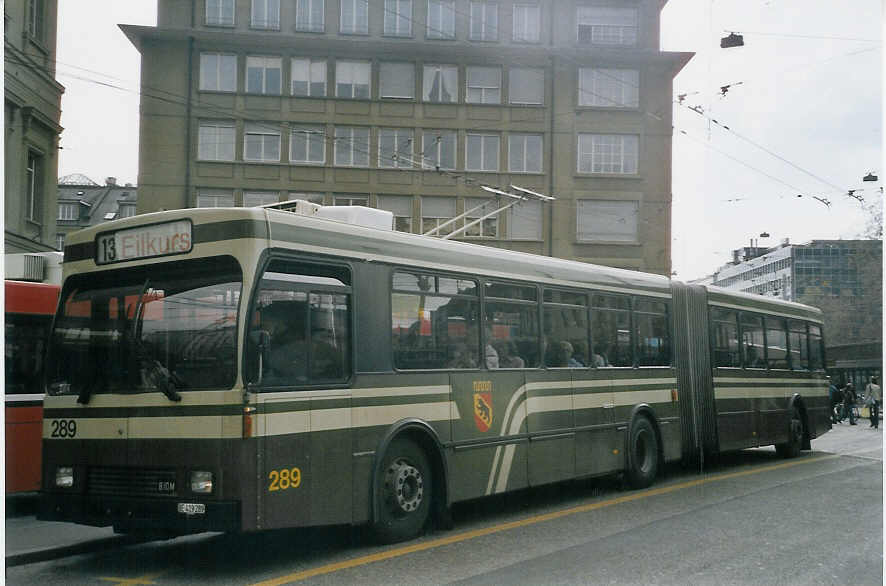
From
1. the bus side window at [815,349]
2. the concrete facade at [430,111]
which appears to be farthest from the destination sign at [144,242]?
the bus side window at [815,349]

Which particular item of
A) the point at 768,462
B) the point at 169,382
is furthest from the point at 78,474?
the point at 768,462

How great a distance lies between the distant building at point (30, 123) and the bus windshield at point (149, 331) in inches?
116

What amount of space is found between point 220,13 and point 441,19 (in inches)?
159

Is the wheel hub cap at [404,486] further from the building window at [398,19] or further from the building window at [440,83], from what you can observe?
the building window at [440,83]

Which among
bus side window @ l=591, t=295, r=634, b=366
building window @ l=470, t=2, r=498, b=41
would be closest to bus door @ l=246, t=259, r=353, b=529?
bus side window @ l=591, t=295, r=634, b=366

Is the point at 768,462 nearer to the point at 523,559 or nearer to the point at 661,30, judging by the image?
the point at 661,30

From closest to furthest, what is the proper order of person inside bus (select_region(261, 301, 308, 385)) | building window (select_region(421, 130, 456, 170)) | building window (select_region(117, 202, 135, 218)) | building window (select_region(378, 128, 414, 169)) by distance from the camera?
person inside bus (select_region(261, 301, 308, 385)), building window (select_region(117, 202, 135, 218)), building window (select_region(378, 128, 414, 169)), building window (select_region(421, 130, 456, 170))

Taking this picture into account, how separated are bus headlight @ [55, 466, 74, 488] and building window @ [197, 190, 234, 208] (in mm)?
7690

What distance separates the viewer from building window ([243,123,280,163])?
65.8 ft

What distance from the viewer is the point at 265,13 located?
15078 mm

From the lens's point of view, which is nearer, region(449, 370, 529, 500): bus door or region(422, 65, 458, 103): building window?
region(449, 370, 529, 500): bus door

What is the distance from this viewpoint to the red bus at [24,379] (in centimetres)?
1112

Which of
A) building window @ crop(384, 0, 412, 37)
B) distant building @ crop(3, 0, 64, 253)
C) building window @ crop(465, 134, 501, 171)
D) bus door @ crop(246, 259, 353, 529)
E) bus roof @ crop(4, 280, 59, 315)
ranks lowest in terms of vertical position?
bus door @ crop(246, 259, 353, 529)

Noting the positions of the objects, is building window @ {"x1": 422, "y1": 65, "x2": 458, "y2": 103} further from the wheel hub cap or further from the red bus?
the wheel hub cap
